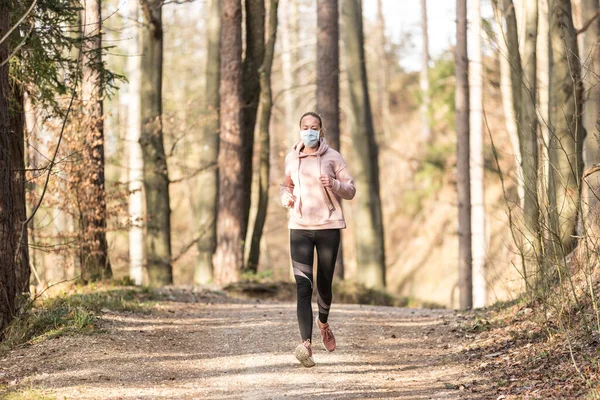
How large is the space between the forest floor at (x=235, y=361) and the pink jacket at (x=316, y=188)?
143 centimetres

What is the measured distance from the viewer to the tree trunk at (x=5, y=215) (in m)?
9.11

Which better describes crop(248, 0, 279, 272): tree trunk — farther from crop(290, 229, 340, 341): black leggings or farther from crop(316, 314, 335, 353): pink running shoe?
crop(290, 229, 340, 341): black leggings

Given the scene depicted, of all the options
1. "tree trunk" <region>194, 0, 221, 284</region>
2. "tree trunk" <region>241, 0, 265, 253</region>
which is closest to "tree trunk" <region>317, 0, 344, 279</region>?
"tree trunk" <region>241, 0, 265, 253</region>

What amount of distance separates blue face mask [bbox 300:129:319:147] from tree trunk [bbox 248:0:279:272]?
11451mm

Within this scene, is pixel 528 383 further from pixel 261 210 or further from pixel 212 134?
pixel 212 134

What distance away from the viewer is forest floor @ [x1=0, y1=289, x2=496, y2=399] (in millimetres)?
7402

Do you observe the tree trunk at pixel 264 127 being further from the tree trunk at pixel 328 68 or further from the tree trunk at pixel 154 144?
the tree trunk at pixel 154 144

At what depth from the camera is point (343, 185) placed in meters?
8.15

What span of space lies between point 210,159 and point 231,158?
4213mm

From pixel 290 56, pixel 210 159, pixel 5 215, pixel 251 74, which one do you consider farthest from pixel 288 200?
pixel 290 56

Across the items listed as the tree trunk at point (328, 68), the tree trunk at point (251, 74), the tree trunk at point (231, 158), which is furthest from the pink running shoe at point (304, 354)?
the tree trunk at point (328, 68)

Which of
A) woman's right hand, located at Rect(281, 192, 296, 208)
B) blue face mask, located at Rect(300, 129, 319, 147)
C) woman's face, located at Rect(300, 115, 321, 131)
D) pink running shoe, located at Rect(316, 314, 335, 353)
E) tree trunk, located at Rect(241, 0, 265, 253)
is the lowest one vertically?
pink running shoe, located at Rect(316, 314, 335, 353)

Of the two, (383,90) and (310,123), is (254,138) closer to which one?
(310,123)

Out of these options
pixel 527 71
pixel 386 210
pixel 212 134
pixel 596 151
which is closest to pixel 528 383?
pixel 596 151
